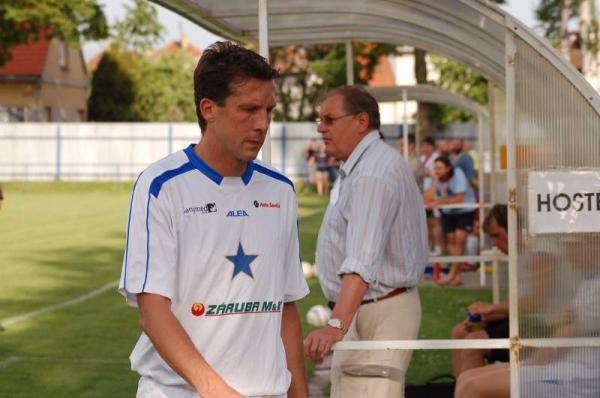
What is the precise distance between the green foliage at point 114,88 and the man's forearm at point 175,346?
64805 mm

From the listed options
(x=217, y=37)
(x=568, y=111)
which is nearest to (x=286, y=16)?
(x=217, y=37)

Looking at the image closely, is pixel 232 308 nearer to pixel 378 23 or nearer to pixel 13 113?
pixel 378 23

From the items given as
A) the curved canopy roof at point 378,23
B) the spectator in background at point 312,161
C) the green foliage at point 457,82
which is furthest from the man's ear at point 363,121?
the green foliage at point 457,82

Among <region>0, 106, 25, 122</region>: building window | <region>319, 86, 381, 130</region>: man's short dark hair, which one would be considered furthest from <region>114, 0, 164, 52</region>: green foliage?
<region>319, 86, 381, 130</region>: man's short dark hair

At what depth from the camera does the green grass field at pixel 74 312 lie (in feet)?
35.7

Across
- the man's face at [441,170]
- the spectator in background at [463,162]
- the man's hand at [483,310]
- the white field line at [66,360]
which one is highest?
the spectator in background at [463,162]

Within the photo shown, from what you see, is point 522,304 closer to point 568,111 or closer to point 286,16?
point 568,111

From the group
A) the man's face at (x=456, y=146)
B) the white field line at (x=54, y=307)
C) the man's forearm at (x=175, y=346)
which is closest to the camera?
the man's forearm at (x=175, y=346)

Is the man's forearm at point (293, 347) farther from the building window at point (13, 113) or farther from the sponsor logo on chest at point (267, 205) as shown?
the building window at point (13, 113)

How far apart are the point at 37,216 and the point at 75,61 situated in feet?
139

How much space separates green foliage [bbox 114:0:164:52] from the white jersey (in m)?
42.0

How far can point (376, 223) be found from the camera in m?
5.91

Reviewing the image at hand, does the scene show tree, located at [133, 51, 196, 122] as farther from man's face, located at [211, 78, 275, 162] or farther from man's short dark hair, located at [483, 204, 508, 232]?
man's face, located at [211, 78, 275, 162]

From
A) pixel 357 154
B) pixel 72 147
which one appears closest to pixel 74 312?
pixel 357 154
